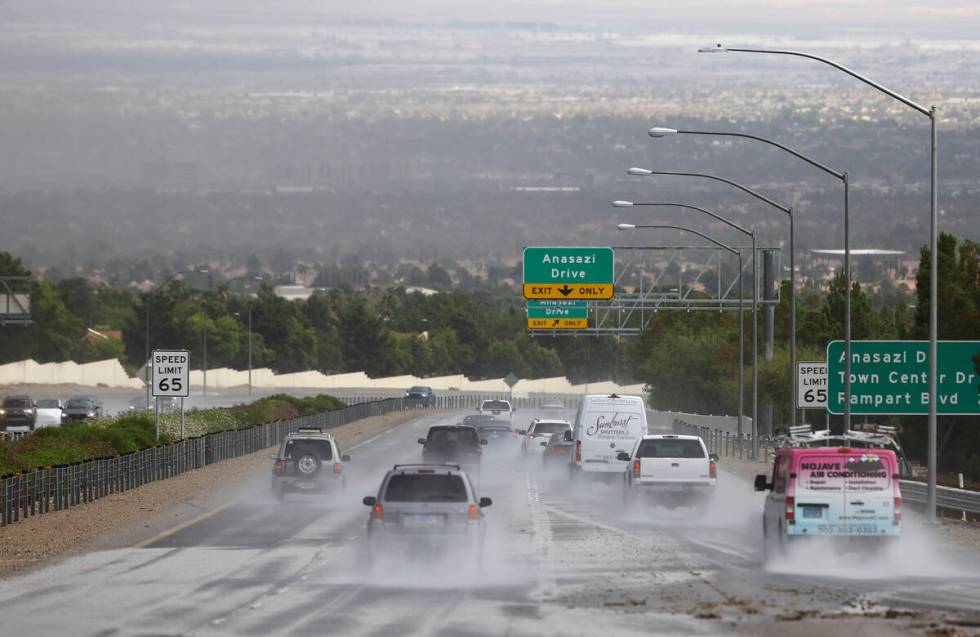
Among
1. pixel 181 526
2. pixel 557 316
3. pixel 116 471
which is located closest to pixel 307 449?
pixel 116 471

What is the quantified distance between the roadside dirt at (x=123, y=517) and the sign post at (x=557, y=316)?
110 ft

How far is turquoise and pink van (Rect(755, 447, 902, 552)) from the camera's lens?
24.1m

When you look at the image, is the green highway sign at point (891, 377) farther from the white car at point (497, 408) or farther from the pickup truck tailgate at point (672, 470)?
the white car at point (497, 408)

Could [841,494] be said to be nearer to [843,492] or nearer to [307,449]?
[843,492]

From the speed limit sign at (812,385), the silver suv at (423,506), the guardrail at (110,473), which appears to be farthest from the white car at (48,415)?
the silver suv at (423,506)

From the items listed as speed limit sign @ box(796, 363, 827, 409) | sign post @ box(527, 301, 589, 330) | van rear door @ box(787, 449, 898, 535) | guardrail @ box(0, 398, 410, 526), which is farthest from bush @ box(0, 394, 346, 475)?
speed limit sign @ box(796, 363, 827, 409)

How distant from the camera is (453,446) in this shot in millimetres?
49344

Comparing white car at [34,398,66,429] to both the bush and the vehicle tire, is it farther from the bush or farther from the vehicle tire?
the vehicle tire

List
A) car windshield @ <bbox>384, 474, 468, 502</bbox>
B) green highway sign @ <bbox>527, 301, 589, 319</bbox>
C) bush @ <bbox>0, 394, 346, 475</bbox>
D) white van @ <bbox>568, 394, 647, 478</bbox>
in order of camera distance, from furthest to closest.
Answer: green highway sign @ <bbox>527, 301, 589, 319</bbox>
white van @ <bbox>568, 394, 647, 478</bbox>
bush @ <bbox>0, 394, 346, 475</bbox>
car windshield @ <bbox>384, 474, 468, 502</bbox>

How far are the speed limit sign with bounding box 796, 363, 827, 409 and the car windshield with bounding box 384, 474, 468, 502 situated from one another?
2667 centimetres

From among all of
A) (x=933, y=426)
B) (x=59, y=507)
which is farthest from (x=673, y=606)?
(x=59, y=507)

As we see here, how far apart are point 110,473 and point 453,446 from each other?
455 inches

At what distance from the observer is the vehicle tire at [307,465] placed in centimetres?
3903

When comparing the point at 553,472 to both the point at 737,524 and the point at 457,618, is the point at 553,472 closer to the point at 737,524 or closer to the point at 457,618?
the point at 737,524
